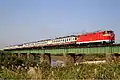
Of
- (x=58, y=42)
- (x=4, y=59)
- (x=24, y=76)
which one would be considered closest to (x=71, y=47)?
(x=58, y=42)

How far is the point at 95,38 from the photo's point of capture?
45.7 m

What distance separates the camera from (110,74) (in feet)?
55.2

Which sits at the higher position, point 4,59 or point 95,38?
point 95,38

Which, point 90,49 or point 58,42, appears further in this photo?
point 58,42

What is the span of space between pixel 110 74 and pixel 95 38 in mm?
29123

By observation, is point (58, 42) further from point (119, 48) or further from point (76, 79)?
point (76, 79)

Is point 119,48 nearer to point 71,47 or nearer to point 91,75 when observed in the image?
point 71,47

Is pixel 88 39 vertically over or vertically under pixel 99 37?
under

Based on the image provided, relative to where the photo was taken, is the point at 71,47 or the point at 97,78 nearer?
the point at 97,78

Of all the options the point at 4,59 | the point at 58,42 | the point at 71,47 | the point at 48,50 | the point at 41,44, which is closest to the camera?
the point at 4,59

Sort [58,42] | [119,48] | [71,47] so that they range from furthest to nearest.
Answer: [58,42] → [71,47] → [119,48]

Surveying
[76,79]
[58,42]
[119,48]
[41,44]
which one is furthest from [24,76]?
[41,44]

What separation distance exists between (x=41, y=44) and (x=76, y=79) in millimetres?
50817

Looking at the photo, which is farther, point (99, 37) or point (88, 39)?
point (88, 39)
